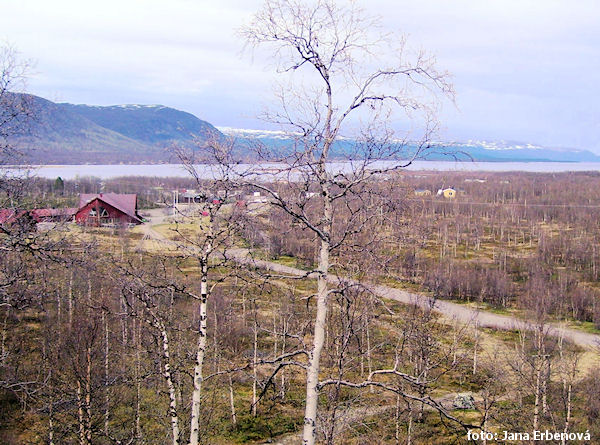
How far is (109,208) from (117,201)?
3163 mm

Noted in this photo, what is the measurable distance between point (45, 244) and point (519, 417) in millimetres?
16891

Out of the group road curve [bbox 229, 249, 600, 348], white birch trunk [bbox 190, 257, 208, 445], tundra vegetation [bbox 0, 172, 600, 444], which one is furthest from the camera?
road curve [bbox 229, 249, 600, 348]

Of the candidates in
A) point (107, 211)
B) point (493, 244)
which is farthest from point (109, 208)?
point (493, 244)

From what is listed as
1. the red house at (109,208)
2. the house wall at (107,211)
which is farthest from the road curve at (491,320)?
the red house at (109,208)

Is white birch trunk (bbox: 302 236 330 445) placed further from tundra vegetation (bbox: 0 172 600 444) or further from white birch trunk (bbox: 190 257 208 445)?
white birch trunk (bbox: 190 257 208 445)

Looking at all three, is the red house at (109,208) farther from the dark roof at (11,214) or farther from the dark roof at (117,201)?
the dark roof at (11,214)

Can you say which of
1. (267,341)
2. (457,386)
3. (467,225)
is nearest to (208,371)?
(267,341)

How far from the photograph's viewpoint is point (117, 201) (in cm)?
5862

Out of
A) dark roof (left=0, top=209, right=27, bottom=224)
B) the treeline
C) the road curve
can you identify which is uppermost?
dark roof (left=0, top=209, right=27, bottom=224)

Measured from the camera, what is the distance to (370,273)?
19.7 ft

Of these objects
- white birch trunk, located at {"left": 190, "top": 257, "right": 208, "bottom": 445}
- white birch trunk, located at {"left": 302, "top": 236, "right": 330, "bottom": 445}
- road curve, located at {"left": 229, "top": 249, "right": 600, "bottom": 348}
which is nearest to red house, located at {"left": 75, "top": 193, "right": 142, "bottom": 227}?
road curve, located at {"left": 229, "top": 249, "right": 600, "bottom": 348}

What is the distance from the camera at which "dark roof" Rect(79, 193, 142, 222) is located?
55.5 metres

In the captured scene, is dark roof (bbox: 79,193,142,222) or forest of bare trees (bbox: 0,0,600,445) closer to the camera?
forest of bare trees (bbox: 0,0,600,445)

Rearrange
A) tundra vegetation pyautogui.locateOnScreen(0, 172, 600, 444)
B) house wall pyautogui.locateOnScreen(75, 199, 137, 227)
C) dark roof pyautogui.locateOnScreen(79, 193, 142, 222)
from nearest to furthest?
tundra vegetation pyautogui.locateOnScreen(0, 172, 600, 444)
house wall pyautogui.locateOnScreen(75, 199, 137, 227)
dark roof pyautogui.locateOnScreen(79, 193, 142, 222)
